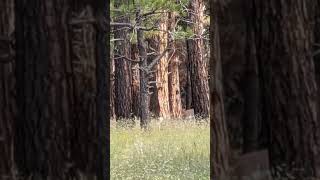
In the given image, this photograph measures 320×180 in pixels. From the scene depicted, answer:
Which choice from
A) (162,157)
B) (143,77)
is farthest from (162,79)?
(162,157)

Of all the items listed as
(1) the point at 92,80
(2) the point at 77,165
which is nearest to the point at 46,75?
(1) the point at 92,80

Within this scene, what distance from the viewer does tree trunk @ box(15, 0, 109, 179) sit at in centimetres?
156

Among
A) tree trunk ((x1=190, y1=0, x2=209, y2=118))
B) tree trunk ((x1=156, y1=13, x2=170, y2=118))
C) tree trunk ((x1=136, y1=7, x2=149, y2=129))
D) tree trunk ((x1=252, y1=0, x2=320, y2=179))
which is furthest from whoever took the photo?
tree trunk ((x1=156, y1=13, x2=170, y2=118))

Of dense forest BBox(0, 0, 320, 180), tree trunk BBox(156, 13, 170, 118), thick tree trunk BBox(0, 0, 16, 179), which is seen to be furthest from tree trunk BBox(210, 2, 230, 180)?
tree trunk BBox(156, 13, 170, 118)

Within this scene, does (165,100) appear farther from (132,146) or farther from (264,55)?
(264,55)

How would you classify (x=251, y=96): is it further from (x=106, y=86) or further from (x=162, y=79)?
(x=162, y=79)

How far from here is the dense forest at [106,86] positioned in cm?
155

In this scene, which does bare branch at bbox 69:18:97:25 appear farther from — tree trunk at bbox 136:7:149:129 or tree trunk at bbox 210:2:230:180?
tree trunk at bbox 136:7:149:129

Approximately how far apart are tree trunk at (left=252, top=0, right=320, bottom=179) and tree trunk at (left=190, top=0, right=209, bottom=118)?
14410mm

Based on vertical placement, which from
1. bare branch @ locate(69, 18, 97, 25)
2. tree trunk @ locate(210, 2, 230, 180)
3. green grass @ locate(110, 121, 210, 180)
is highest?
bare branch @ locate(69, 18, 97, 25)

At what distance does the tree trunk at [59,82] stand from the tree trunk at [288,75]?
1.32ft

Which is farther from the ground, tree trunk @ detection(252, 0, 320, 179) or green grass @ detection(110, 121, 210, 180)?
tree trunk @ detection(252, 0, 320, 179)

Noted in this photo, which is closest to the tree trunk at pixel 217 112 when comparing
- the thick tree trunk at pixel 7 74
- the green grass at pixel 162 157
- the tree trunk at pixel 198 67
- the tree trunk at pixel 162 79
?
the thick tree trunk at pixel 7 74

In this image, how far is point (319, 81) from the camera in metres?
1.57
